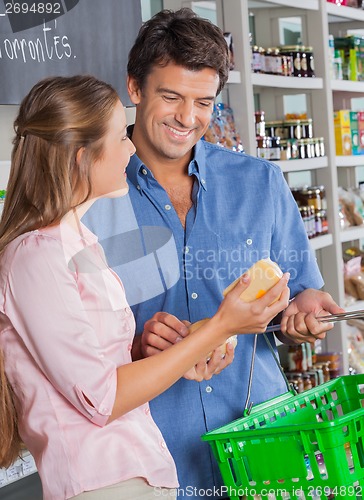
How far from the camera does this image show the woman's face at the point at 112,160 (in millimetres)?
1466

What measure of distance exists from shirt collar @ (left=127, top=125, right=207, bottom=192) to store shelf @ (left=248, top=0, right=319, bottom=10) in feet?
7.04

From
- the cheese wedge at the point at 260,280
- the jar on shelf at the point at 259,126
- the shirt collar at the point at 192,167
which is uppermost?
the jar on shelf at the point at 259,126

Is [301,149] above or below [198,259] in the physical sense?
above

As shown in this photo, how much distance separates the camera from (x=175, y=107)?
1862mm

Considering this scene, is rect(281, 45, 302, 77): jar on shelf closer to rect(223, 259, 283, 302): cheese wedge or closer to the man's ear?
the man's ear

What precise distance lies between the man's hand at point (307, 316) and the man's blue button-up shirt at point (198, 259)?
5.2 inches

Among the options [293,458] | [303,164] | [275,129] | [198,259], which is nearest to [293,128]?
[275,129]

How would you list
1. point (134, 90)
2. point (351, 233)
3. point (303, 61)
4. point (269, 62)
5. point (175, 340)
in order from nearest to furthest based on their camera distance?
point (175, 340)
point (134, 90)
point (269, 62)
point (303, 61)
point (351, 233)

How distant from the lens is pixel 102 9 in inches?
110

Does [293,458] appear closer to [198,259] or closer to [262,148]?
[198,259]

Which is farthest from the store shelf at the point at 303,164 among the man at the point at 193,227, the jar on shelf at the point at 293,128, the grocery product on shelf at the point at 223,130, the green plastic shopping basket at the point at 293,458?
the green plastic shopping basket at the point at 293,458

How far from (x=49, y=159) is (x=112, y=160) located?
0.11 meters

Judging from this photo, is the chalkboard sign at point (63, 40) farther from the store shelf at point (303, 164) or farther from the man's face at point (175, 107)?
the store shelf at point (303, 164)

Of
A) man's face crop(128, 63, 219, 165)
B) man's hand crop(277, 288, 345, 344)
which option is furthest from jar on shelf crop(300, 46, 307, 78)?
man's hand crop(277, 288, 345, 344)
